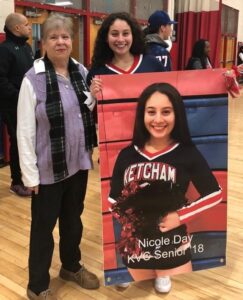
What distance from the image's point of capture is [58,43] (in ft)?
4.84

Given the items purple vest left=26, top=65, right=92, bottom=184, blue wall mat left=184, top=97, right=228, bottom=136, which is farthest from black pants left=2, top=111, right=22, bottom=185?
blue wall mat left=184, top=97, right=228, bottom=136

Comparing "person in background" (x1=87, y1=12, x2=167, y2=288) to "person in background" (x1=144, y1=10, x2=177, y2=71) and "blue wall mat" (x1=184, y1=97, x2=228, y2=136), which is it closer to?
"blue wall mat" (x1=184, y1=97, x2=228, y2=136)

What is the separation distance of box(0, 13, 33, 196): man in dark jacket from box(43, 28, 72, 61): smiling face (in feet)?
4.86

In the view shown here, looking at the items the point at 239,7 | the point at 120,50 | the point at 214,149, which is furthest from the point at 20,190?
the point at 239,7

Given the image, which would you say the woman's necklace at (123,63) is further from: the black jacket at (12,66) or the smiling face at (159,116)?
the black jacket at (12,66)

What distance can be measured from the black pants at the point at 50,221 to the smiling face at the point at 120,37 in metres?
0.61

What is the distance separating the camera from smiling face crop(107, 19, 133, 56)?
1.70m

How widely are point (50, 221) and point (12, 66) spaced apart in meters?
1.75

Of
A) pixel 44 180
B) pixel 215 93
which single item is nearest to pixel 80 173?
pixel 44 180

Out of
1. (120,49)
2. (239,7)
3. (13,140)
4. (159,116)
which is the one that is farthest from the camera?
(239,7)

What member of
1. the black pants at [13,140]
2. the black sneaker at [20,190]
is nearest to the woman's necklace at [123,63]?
the black pants at [13,140]

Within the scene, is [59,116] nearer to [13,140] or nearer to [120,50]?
[120,50]

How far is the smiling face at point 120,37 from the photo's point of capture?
5.59ft

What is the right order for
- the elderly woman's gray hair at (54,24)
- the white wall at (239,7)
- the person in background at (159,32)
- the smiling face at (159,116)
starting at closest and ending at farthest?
the elderly woman's gray hair at (54,24), the smiling face at (159,116), the person in background at (159,32), the white wall at (239,7)
